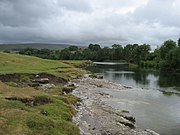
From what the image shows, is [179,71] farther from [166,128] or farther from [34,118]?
[34,118]

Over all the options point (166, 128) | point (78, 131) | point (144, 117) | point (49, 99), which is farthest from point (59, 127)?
point (144, 117)

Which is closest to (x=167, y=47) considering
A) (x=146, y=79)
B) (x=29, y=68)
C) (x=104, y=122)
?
(x=146, y=79)

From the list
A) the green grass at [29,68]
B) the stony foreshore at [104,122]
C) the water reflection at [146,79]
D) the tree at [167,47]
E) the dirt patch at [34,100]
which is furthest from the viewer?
the tree at [167,47]

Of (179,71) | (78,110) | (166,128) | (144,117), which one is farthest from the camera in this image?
(179,71)

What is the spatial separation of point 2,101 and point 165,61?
139976 millimetres

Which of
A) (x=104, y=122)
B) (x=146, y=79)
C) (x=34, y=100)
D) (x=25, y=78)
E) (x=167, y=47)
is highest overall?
(x=167, y=47)

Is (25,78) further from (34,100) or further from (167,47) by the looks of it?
(167,47)

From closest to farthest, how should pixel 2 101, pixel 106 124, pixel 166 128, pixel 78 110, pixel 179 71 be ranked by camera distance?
pixel 2 101 → pixel 106 124 → pixel 166 128 → pixel 78 110 → pixel 179 71

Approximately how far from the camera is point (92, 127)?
29.3 m

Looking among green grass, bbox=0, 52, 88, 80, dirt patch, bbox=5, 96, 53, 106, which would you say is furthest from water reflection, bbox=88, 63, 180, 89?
dirt patch, bbox=5, 96, 53, 106

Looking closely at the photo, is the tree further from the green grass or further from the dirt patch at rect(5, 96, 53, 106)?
the dirt patch at rect(5, 96, 53, 106)

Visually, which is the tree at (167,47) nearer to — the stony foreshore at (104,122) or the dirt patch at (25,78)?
the dirt patch at (25,78)

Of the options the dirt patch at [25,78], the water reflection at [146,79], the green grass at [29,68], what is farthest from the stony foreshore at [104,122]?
the water reflection at [146,79]

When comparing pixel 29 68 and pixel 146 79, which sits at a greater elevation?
pixel 29 68
